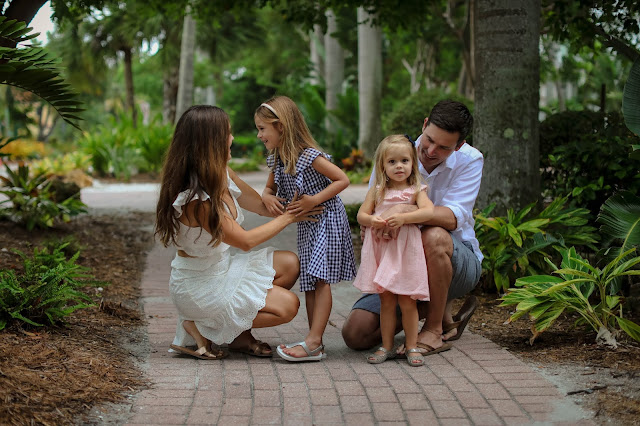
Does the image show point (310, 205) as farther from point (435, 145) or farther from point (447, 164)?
point (447, 164)

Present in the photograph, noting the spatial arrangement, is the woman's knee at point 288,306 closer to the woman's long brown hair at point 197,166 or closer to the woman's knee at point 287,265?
the woman's knee at point 287,265

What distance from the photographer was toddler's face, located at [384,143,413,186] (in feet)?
13.0

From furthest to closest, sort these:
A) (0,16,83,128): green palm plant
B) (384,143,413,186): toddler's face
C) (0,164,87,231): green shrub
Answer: (0,164,87,231): green shrub → (0,16,83,128): green palm plant → (384,143,413,186): toddler's face

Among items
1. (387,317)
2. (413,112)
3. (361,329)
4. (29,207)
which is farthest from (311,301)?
(413,112)

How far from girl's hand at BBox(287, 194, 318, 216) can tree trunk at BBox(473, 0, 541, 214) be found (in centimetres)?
269

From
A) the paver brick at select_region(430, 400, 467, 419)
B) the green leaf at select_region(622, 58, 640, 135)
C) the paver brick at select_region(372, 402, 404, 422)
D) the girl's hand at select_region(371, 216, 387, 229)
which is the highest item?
the green leaf at select_region(622, 58, 640, 135)

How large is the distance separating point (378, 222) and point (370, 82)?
45.6 feet

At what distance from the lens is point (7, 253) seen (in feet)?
20.9

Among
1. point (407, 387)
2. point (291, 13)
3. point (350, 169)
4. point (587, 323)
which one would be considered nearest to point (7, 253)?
point (407, 387)

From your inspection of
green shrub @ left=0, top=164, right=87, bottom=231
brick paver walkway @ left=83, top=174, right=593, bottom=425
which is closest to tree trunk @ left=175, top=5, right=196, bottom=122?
green shrub @ left=0, top=164, right=87, bottom=231

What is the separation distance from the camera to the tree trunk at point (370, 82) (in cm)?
1723

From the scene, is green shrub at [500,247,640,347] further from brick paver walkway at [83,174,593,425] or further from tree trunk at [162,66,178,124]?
tree trunk at [162,66,178,124]

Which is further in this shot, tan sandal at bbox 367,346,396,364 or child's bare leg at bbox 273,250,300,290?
child's bare leg at bbox 273,250,300,290

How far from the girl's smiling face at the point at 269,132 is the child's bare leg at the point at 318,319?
0.84 metres
